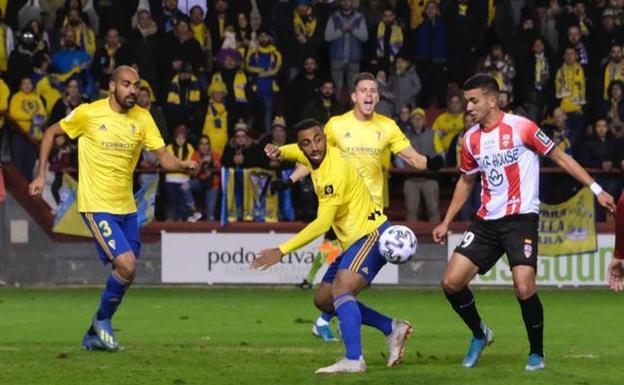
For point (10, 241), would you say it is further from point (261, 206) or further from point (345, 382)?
point (345, 382)

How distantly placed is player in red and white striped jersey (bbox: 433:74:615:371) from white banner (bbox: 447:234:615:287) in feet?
32.8

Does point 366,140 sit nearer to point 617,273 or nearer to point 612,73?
point 617,273

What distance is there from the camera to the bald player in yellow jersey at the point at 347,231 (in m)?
12.1

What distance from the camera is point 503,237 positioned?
12.3 meters

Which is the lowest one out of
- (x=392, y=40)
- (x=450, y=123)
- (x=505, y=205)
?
(x=505, y=205)

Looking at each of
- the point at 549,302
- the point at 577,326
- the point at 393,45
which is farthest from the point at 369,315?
A: the point at 393,45

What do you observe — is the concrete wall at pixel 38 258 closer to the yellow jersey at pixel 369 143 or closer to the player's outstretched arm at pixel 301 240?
the yellow jersey at pixel 369 143

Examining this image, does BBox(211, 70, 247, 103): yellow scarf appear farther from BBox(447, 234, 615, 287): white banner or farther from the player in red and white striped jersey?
the player in red and white striped jersey

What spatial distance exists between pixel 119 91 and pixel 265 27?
1279cm

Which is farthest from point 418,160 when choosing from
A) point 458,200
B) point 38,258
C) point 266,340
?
point 38,258

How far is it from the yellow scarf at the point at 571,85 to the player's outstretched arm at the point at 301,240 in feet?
44.3

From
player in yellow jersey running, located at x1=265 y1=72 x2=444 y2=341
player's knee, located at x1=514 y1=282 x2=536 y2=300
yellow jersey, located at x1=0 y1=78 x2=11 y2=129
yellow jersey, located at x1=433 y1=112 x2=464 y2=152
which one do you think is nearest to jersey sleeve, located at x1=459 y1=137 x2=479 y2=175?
player's knee, located at x1=514 y1=282 x2=536 y2=300

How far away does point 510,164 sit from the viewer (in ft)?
40.3

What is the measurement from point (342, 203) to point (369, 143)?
112 inches
